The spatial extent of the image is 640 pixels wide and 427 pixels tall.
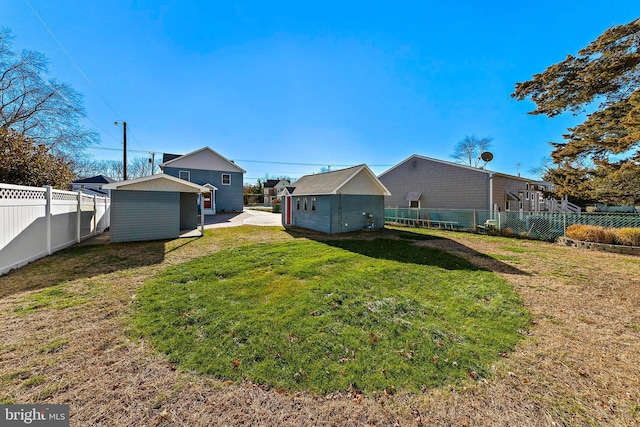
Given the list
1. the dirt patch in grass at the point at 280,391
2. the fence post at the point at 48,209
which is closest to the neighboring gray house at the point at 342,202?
the dirt patch in grass at the point at 280,391

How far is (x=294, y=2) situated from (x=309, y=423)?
495 inches

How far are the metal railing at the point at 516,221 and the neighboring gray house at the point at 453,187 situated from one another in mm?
2082

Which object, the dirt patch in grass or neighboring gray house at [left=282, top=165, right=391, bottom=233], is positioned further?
neighboring gray house at [left=282, top=165, right=391, bottom=233]

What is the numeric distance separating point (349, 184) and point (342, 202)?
3.74 ft

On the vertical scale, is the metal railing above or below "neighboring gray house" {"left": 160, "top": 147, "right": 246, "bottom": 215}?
below

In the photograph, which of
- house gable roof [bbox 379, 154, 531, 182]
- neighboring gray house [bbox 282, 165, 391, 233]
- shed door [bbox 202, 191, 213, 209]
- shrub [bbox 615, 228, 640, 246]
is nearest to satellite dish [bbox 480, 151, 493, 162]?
house gable roof [bbox 379, 154, 531, 182]

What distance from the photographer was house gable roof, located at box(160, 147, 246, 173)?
870 inches

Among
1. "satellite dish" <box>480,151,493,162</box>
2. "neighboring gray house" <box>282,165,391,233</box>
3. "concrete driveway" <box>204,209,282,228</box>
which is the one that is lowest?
"concrete driveway" <box>204,209,282,228</box>

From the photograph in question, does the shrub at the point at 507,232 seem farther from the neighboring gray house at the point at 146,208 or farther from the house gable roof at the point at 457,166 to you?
the neighboring gray house at the point at 146,208

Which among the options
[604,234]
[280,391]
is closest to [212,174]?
[280,391]

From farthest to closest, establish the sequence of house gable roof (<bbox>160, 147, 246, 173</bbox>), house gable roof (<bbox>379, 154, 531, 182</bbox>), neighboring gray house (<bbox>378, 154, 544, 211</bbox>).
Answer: house gable roof (<bbox>160, 147, 246, 173</bbox>), neighboring gray house (<bbox>378, 154, 544, 211</bbox>), house gable roof (<bbox>379, 154, 531, 182</bbox>)

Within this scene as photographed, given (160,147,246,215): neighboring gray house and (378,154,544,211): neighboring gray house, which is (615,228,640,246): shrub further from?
(160,147,246,215): neighboring gray house

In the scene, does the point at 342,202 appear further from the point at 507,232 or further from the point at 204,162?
the point at 204,162

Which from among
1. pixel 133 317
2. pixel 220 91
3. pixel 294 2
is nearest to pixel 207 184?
pixel 220 91
